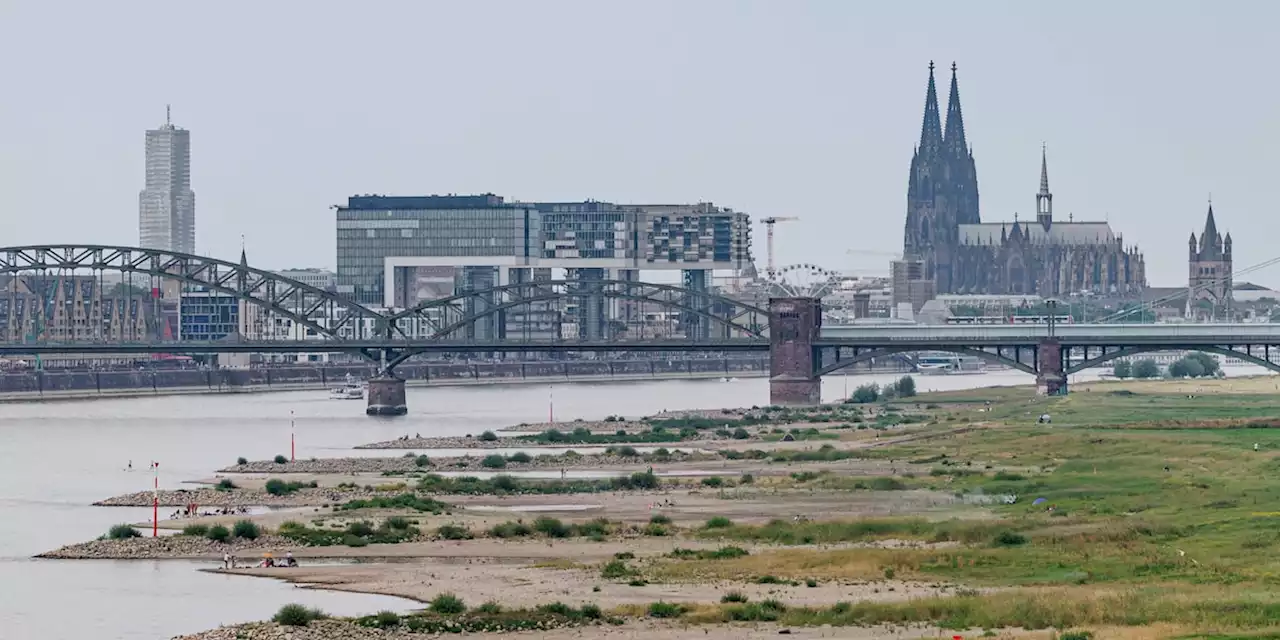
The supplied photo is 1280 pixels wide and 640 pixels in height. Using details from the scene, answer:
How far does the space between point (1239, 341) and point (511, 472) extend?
216ft

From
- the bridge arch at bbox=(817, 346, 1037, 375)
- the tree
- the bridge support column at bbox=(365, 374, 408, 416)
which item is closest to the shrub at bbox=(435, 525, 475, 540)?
the bridge arch at bbox=(817, 346, 1037, 375)

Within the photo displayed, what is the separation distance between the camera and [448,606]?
5072cm

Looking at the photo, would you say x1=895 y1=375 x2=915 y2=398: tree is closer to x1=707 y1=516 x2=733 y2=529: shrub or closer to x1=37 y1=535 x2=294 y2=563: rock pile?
x1=707 y1=516 x2=733 y2=529: shrub

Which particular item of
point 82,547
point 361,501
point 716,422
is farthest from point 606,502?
point 716,422

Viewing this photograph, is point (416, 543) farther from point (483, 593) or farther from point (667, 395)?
point (667, 395)

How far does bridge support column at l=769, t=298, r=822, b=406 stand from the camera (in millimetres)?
159750

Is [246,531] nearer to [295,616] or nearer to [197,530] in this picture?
[197,530]

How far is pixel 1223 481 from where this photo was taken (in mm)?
70062

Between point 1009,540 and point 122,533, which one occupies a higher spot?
point 1009,540

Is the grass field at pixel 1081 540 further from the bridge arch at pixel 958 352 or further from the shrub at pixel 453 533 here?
the bridge arch at pixel 958 352

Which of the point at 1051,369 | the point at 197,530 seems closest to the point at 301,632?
the point at 197,530

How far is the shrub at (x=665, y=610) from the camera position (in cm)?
4881

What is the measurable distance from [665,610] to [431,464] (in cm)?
4904

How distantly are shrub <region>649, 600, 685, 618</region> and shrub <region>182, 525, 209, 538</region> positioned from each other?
20.1 metres
